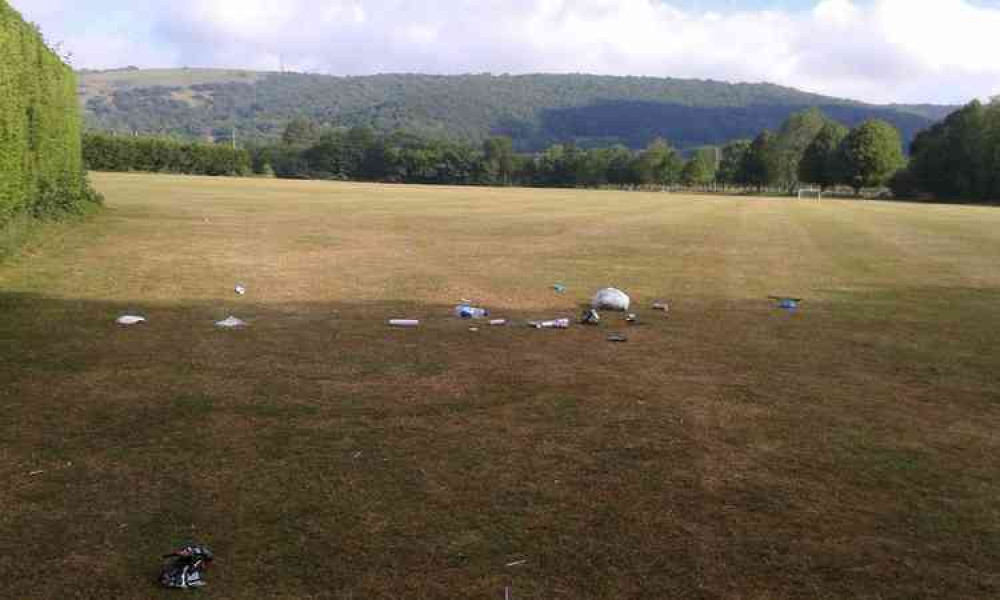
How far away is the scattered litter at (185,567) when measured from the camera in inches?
161

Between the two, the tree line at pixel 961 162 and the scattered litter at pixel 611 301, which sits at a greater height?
the tree line at pixel 961 162

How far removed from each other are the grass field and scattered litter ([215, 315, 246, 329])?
0.17 meters

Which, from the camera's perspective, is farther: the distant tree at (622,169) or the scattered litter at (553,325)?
the distant tree at (622,169)

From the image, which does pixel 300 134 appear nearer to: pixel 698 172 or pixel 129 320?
pixel 698 172

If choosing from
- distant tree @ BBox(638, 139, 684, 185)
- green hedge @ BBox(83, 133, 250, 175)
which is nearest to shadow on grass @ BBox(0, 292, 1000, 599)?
green hedge @ BBox(83, 133, 250, 175)

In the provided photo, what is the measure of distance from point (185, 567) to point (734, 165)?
138 metres

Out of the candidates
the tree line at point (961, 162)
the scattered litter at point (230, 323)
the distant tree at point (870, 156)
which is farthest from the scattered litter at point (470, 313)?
the distant tree at point (870, 156)

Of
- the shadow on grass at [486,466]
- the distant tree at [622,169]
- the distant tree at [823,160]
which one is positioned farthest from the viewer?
the distant tree at [622,169]

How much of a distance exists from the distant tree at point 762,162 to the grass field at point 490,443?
4413 inches

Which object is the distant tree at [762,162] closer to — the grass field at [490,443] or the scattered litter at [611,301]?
the grass field at [490,443]

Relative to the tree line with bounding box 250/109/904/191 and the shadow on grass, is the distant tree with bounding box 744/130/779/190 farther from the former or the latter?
the shadow on grass

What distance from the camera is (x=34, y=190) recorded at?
19.5m

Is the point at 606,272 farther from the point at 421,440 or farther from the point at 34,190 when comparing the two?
the point at 34,190

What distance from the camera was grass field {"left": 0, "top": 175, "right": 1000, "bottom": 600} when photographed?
440 cm
